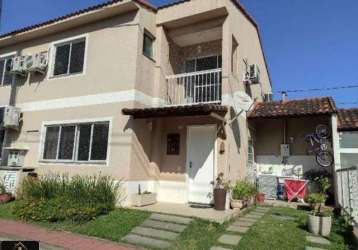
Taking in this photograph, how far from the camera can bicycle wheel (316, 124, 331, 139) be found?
43.0ft

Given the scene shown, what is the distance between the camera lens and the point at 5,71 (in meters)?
15.2

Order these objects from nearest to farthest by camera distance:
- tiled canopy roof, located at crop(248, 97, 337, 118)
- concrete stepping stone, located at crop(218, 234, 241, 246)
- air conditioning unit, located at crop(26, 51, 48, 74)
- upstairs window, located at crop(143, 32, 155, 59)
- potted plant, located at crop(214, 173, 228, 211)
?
concrete stepping stone, located at crop(218, 234, 241, 246) < potted plant, located at crop(214, 173, 228, 211) < upstairs window, located at crop(143, 32, 155, 59) < tiled canopy roof, located at crop(248, 97, 337, 118) < air conditioning unit, located at crop(26, 51, 48, 74)

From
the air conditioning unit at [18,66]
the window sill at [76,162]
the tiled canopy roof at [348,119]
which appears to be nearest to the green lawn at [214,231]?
the window sill at [76,162]

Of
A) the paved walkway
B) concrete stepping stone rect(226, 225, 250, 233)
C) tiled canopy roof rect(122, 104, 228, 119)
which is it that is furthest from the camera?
tiled canopy roof rect(122, 104, 228, 119)

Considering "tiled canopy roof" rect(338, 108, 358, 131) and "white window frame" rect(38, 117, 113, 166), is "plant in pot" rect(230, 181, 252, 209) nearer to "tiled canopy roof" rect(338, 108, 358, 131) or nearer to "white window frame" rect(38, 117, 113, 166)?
"white window frame" rect(38, 117, 113, 166)

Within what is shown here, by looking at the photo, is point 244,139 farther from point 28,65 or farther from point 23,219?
point 28,65

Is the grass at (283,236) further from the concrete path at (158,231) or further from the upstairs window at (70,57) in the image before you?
the upstairs window at (70,57)

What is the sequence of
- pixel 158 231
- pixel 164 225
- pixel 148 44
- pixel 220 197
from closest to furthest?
pixel 158 231
pixel 164 225
pixel 220 197
pixel 148 44

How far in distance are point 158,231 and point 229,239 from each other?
73.5 inches

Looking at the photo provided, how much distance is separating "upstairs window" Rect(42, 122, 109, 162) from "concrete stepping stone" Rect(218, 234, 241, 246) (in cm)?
543

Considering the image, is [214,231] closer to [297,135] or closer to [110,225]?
[110,225]

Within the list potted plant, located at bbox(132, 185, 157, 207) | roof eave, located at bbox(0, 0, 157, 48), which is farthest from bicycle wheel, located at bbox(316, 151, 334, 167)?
roof eave, located at bbox(0, 0, 157, 48)

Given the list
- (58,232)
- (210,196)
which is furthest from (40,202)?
(210,196)

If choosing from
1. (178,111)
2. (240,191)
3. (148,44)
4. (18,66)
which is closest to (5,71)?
(18,66)
